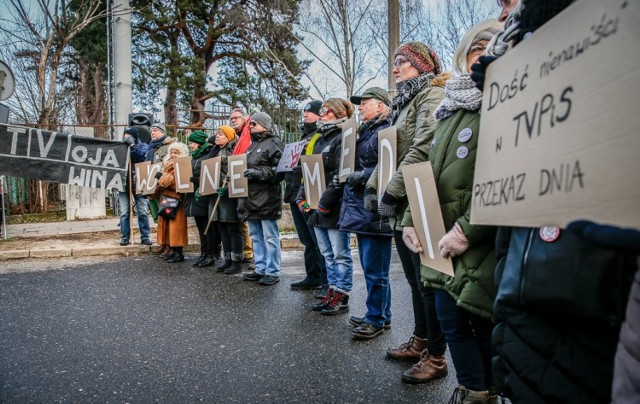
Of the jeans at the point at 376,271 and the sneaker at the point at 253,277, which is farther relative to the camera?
the sneaker at the point at 253,277

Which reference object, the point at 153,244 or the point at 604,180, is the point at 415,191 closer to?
the point at 604,180

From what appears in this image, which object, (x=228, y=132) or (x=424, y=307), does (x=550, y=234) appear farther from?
(x=228, y=132)

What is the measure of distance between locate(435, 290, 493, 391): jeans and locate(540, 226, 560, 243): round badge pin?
1068 millimetres

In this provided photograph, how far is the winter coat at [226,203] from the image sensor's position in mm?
6086

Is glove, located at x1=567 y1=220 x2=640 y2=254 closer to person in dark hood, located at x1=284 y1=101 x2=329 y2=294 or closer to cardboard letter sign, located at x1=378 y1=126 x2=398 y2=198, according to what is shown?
cardboard letter sign, located at x1=378 y1=126 x2=398 y2=198

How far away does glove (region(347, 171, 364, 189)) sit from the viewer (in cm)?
355

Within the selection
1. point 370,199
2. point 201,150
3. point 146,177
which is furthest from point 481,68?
point 146,177

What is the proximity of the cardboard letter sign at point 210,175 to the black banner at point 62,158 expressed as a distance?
2.29m

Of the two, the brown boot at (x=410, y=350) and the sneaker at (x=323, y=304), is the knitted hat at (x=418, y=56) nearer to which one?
the brown boot at (x=410, y=350)

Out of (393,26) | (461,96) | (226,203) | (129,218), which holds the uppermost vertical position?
(393,26)

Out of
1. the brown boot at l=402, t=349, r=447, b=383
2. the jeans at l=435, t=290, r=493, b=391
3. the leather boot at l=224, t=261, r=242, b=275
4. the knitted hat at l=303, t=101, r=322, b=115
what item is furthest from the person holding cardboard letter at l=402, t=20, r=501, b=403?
the leather boot at l=224, t=261, r=242, b=275

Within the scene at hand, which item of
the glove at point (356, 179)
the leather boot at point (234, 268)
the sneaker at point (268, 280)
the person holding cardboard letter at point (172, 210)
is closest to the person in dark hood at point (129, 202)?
the person holding cardboard letter at point (172, 210)

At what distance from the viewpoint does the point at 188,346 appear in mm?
3480

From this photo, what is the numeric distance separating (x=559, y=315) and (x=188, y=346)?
2842mm
